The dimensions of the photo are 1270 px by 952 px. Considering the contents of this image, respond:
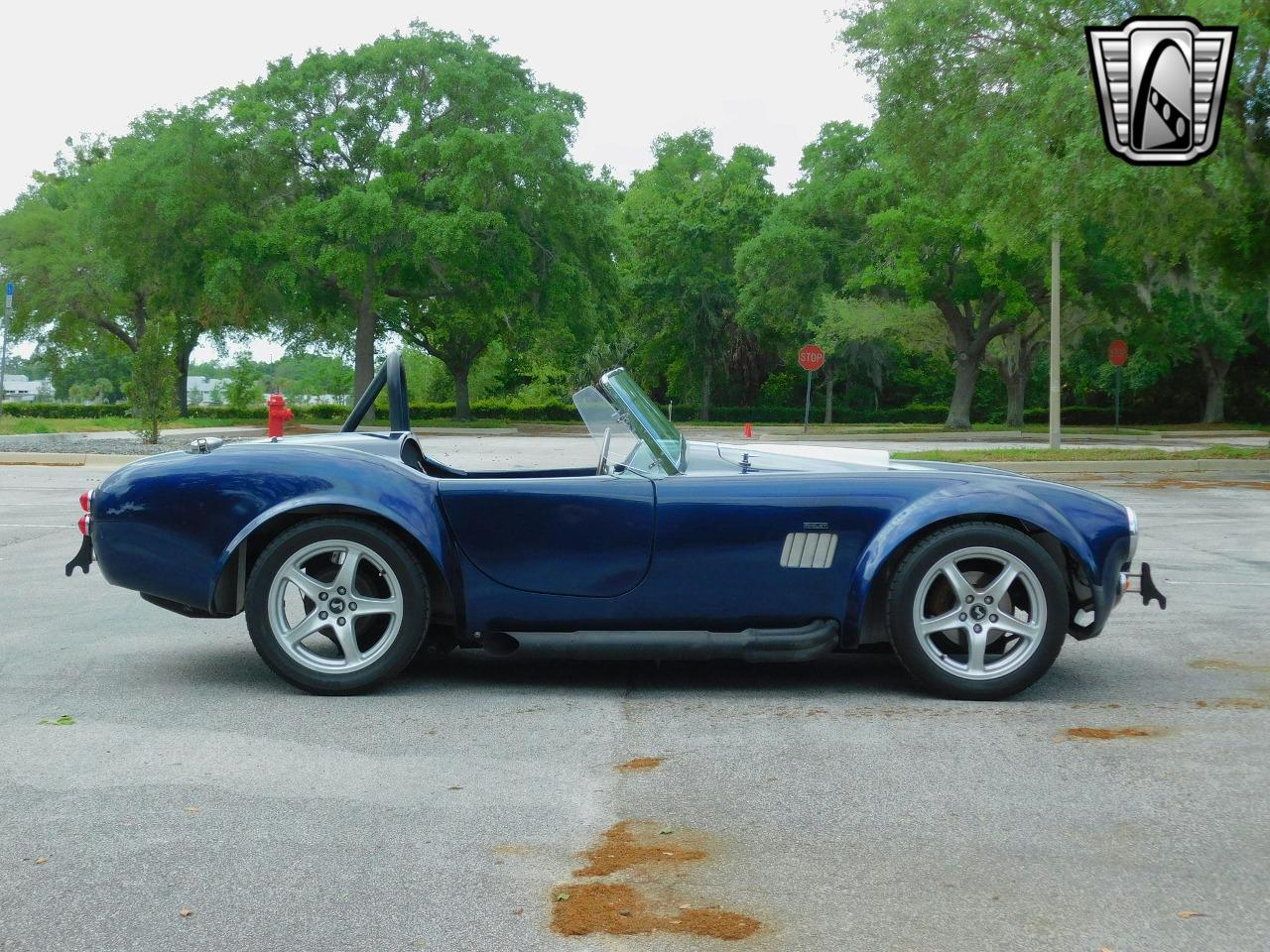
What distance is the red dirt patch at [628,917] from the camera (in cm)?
296

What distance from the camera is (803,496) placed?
517cm

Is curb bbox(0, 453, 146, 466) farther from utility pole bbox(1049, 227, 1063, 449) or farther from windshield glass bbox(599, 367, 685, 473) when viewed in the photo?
windshield glass bbox(599, 367, 685, 473)

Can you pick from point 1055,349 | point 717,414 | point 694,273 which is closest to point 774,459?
point 1055,349

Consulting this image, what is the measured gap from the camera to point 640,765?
171 inches

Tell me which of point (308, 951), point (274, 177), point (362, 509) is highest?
point (274, 177)

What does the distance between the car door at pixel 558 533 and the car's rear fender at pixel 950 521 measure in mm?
831

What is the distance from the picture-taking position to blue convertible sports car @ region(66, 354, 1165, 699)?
5137 mm

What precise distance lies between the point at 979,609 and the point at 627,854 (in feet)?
7.18

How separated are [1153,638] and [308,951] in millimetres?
5055

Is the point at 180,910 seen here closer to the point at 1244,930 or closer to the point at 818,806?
the point at 818,806

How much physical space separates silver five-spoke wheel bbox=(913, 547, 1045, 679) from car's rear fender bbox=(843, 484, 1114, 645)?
150 millimetres

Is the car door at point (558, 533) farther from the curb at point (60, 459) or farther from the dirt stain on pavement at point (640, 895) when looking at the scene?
the curb at point (60, 459)

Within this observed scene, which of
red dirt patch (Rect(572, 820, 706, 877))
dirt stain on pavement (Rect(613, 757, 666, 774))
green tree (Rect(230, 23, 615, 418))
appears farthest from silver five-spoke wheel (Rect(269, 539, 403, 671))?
green tree (Rect(230, 23, 615, 418))

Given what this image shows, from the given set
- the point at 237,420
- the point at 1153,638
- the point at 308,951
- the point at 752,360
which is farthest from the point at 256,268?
the point at 308,951
